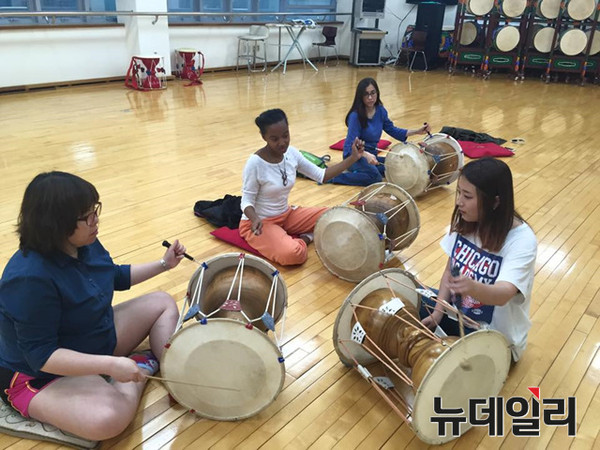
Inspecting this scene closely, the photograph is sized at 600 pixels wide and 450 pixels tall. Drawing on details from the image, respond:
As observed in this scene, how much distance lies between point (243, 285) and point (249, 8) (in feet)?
30.8

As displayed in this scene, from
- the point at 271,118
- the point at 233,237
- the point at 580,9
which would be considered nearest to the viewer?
the point at 271,118

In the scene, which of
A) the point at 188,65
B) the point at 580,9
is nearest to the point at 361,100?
the point at 188,65

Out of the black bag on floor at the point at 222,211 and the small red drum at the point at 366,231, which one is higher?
the small red drum at the point at 366,231

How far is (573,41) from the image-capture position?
31.0 feet

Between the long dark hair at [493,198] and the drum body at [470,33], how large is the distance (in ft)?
31.9

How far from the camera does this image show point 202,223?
3385 millimetres

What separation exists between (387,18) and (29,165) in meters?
9.74

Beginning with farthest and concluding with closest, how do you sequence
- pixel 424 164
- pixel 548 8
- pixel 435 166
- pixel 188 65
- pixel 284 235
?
pixel 548 8 < pixel 188 65 < pixel 435 166 < pixel 424 164 < pixel 284 235

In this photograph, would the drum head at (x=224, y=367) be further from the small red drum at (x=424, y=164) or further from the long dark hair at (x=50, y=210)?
the small red drum at (x=424, y=164)

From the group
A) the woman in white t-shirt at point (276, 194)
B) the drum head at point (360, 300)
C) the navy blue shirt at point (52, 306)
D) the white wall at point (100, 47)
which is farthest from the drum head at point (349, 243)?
the white wall at point (100, 47)

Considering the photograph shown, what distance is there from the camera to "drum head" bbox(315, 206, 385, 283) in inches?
→ 99.7

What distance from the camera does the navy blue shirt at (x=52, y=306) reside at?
1.43 meters

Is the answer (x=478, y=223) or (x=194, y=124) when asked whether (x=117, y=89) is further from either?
(x=478, y=223)

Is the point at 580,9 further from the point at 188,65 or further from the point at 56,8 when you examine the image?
the point at 56,8
